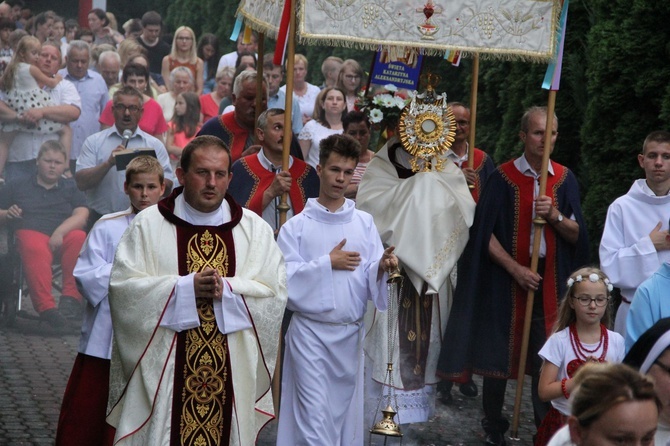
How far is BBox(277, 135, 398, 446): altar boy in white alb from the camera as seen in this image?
742 centimetres

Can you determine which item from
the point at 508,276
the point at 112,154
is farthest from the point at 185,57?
the point at 508,276

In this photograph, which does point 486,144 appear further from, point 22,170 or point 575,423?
point 575,423

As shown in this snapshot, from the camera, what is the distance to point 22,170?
1253 centimetres

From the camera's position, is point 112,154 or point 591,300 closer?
point 591,300

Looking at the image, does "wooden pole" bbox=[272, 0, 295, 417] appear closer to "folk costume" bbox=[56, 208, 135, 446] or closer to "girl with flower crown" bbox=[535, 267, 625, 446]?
"folk costume" bbox=[56, 208, 135, 446]

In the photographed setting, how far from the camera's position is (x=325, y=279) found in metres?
7.41

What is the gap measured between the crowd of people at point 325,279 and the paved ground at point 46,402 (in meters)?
0.21

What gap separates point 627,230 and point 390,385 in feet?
5.74

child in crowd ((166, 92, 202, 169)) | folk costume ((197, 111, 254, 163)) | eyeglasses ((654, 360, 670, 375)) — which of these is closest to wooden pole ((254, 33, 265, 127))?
folk costume ((197, 111, 254, 163))

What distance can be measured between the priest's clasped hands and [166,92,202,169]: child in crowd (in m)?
7.94

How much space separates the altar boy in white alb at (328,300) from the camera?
742cm

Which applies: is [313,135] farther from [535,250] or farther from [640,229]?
[640,229]

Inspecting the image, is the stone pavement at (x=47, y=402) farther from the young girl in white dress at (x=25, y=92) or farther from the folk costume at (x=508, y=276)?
the young girl in white dress at (x=25, y=92)

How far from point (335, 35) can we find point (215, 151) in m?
2.21
